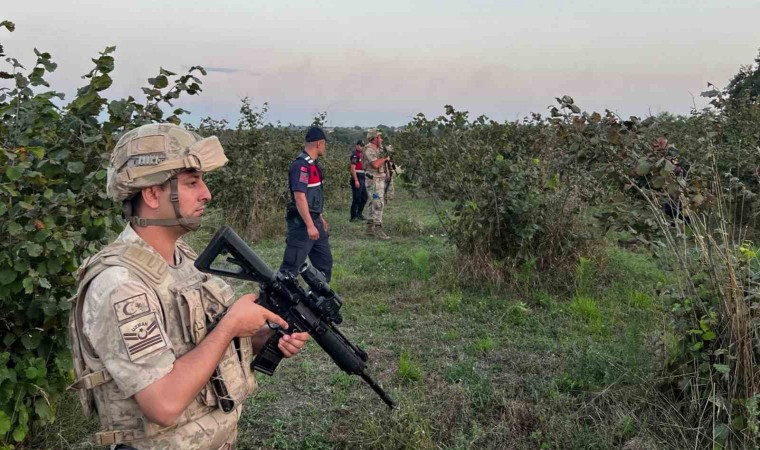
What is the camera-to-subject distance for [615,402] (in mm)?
3230

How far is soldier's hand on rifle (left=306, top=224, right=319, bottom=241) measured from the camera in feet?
17.5

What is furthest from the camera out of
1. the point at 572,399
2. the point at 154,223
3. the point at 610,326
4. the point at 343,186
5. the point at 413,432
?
the point at 343,186

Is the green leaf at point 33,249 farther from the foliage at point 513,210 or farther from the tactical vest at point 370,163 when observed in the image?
the tactical vest at point 370,163

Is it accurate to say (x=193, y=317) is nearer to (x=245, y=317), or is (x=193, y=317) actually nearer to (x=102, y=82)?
(x=245, y=317)

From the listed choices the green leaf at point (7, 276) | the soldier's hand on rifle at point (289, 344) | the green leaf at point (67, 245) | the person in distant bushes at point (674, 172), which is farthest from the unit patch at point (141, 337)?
the person in distant bushes at point (674, 172)

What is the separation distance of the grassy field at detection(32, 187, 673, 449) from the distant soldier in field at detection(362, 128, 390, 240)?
3.24m

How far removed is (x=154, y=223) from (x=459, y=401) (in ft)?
7.88

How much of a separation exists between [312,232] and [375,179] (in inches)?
181

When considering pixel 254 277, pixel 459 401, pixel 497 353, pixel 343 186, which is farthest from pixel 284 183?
pixel 254 277

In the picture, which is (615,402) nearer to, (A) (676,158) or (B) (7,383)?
(A) (676,158)

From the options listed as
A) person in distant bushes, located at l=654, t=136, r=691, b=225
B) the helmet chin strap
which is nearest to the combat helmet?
the helmet chin strap

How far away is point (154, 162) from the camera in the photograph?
1629 mm

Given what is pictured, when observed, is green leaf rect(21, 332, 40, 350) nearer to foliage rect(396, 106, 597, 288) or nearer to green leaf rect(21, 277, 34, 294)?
green leaf rect(21, 277, 34, 294)

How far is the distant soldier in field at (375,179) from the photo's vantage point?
957 centimetres
